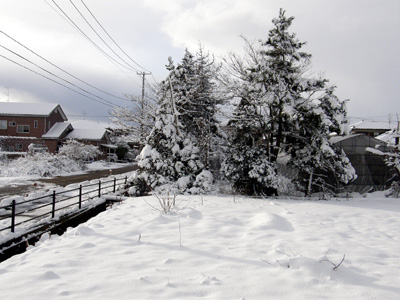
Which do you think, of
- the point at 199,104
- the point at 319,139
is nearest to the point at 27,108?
the point at 199,104

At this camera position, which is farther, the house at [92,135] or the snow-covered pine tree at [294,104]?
the house at [92,135]

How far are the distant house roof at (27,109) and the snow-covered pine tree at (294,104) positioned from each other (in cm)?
3756

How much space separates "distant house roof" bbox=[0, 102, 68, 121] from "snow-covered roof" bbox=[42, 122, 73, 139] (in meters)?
2.49

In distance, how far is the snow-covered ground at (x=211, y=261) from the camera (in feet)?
11.2

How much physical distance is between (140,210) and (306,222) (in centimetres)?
526

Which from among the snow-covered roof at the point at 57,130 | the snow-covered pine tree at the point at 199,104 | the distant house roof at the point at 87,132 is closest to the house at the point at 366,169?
the snow-covered pine tree at the point at 199,104

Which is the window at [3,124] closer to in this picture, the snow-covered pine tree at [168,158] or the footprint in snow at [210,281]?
the snow-covered pine tree at [168,158]

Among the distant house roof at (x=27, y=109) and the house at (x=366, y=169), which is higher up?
the distant house roof at (x=27, y=109)

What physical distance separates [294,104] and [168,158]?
7362 mm

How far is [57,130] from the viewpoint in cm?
4038

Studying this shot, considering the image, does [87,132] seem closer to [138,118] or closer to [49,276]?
[138,118]

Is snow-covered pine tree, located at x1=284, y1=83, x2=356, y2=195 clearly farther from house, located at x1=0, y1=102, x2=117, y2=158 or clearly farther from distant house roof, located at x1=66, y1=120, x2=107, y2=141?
distant house roof, located at x1=66, y1=120, x2=107, y2=141

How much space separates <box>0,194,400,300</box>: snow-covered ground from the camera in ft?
11.2

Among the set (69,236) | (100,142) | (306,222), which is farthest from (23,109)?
(306,222)
